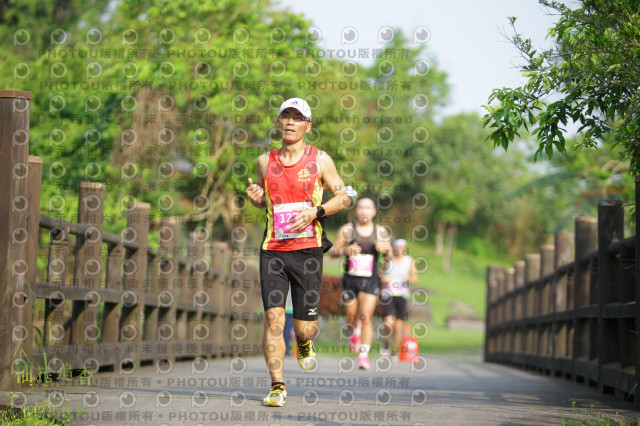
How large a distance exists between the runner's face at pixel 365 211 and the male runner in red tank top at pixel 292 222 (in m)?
4.00

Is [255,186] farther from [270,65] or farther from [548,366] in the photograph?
[270,65]

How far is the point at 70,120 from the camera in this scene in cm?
2108

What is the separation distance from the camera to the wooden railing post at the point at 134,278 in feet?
31.5

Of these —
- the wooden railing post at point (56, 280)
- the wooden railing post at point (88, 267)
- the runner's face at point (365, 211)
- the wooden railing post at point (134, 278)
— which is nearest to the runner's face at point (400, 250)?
the runner's face at point (365, 211)

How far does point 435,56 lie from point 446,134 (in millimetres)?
9599

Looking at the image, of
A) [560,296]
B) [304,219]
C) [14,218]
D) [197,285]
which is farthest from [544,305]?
[14,218]

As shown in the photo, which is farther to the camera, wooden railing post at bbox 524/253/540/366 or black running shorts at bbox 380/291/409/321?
wooden railing post at bbox 524/253/540/366

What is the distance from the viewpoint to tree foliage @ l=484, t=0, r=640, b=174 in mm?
5945

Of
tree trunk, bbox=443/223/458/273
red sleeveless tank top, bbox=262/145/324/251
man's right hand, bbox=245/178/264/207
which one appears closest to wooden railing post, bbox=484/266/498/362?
red sleeveless tank top, bbox=262/145/324/251

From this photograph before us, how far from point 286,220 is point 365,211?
425cm

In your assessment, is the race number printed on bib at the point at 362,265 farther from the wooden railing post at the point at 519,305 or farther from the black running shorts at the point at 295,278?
the wooden railing post at the point at 519,305

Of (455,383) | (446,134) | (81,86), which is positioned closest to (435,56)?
(446,134)

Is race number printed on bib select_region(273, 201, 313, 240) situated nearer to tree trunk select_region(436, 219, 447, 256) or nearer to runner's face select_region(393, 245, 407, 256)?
runner's face select_region(393, 245, 407, 256)

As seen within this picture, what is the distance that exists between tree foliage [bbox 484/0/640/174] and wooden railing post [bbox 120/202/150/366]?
448 centimetres
